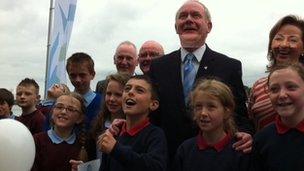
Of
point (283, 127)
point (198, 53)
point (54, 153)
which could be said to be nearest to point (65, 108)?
point (54, 153)

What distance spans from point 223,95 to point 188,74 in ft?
1.83

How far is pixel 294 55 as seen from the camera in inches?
126

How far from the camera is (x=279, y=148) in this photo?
2627mm

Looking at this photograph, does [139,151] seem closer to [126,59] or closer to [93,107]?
[93,107]

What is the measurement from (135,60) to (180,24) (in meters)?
1.65

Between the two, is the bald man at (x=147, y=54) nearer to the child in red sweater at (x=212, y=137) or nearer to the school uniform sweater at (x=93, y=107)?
the school uniform sweater at (x=93, y=107)

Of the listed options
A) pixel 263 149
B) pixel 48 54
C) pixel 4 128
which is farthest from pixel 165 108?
pixel 48 54

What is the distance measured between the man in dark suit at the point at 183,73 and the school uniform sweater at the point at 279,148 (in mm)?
479

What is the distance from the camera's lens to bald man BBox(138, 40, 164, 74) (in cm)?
534

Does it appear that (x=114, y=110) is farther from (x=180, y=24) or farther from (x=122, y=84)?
(x=180, y=24)

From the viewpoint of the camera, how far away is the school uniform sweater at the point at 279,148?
256 cm

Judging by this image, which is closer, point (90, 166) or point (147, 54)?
point (90, 166)

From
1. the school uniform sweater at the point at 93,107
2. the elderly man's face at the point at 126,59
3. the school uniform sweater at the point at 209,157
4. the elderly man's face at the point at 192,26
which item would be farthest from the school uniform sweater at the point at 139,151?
the elderly man's face at the point at 126,59

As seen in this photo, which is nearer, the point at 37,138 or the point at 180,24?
the point at 180,24
